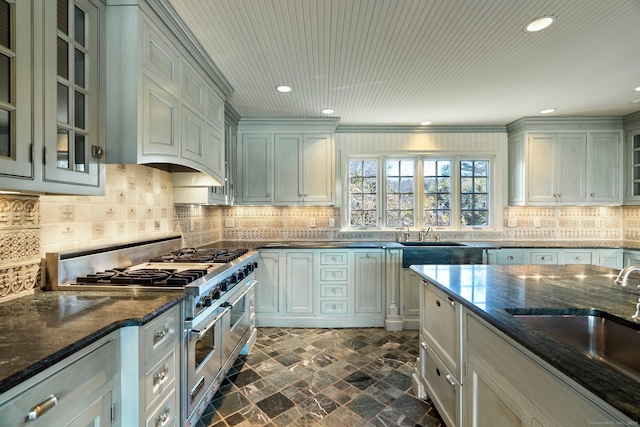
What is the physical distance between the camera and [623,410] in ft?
2.14

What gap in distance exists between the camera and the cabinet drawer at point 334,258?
3.45m

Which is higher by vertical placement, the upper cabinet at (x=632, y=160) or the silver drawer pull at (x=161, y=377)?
the upper cabinet at (x=632, y=160)

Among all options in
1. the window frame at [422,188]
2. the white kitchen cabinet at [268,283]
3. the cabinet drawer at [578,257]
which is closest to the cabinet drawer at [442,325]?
the white kitchen cabinet at [268,283]

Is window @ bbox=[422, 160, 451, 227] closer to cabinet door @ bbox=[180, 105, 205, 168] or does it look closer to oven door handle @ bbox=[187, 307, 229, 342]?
cabinet door @ bbox=[180, 105, 205, 168]

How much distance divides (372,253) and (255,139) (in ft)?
6.86

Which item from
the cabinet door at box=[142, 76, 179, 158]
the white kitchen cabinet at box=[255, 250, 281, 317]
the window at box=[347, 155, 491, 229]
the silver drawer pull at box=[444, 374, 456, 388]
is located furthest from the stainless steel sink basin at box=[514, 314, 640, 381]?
the window at box=[347, 155, 491, 229]

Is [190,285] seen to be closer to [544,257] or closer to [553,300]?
[553,300]

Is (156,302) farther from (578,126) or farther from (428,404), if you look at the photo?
(578,126)

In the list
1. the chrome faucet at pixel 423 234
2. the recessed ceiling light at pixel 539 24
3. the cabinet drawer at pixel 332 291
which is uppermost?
the recessed ceiling light at pixel 539 24

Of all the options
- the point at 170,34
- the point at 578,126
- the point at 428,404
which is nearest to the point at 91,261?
the point at 170,34

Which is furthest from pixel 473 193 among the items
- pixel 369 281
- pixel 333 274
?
pixel 333 274

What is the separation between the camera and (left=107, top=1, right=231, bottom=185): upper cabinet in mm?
1490

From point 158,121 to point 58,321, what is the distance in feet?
3.65

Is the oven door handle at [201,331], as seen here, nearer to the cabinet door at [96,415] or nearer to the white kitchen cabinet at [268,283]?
the cabinet door at [96,415]
